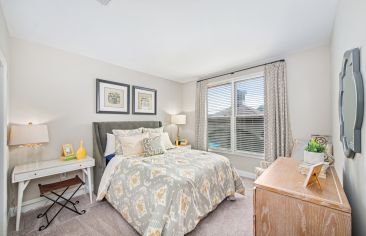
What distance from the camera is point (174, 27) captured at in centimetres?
198

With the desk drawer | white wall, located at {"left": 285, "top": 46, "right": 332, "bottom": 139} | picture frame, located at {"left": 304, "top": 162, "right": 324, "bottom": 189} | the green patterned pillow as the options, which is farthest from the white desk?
white wall, located at {"left": 285, "top": 46, "right": 332, "bottom": 139}

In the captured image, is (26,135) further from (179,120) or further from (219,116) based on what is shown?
(219,116)

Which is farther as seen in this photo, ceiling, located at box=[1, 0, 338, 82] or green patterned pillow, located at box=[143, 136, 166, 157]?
green patterned pillow, located at box=[143, 136, 166, 157]

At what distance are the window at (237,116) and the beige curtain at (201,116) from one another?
0.14 metres

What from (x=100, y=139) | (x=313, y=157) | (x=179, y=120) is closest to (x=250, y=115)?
(x=179, y=120)

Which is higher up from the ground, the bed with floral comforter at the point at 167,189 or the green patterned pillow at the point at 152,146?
the green patterned pillow at the point at 152,146

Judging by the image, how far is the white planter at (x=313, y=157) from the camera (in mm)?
1365

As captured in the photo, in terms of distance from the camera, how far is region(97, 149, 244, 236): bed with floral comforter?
155 centimetres

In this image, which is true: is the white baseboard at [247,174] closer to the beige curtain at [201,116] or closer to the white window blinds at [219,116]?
the white window blinds at [219,116]

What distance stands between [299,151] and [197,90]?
2654 mm

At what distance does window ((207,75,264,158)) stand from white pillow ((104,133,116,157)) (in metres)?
2.38

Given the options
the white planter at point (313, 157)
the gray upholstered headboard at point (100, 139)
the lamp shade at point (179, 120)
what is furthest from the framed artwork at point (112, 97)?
the white planter at point (313, 157)

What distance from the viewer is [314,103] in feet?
8.53

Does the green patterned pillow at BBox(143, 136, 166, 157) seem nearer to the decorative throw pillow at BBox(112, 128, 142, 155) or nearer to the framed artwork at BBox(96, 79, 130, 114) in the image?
the decorative throw pillow at BBox(112, 128, 142, 155)
